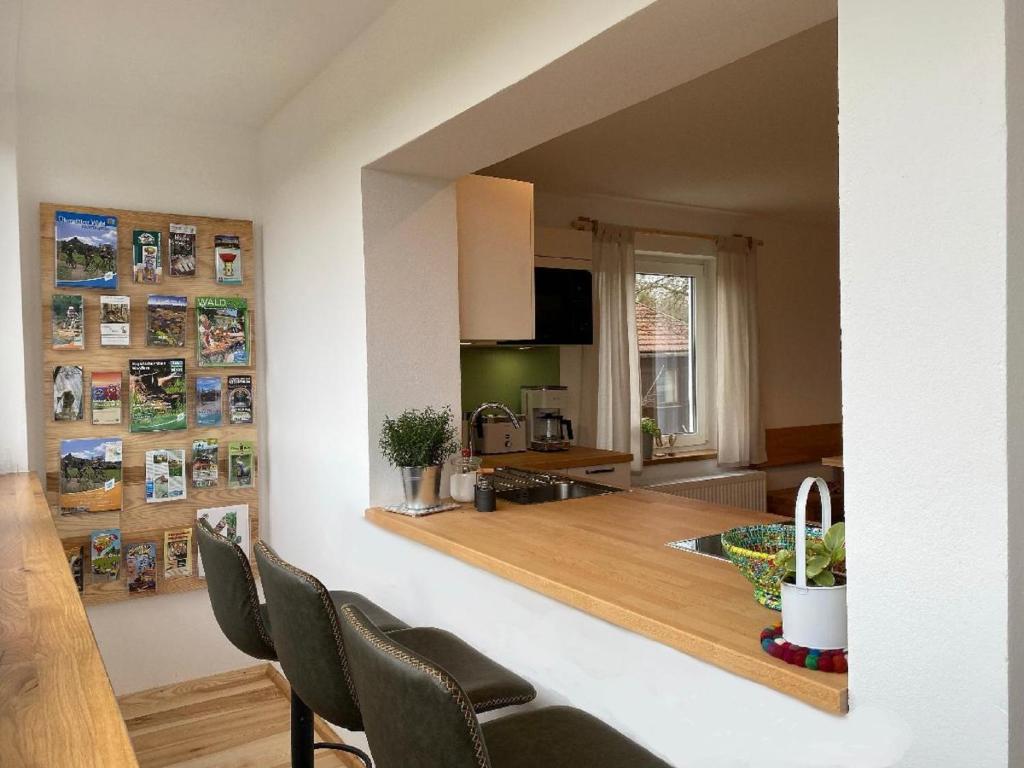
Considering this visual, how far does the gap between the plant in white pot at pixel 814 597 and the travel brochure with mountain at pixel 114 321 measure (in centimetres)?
294

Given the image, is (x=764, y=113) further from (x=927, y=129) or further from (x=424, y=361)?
(x=927, y=129)

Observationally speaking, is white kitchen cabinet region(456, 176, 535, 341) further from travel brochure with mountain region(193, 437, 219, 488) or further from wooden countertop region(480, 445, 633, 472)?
travel brochure with mountain region(193, 437, 219, 488)

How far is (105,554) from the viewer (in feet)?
11.2

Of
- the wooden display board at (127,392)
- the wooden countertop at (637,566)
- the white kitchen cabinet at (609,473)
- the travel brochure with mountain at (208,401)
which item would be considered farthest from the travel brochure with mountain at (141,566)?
the white kitchen cabinet at (609,473)

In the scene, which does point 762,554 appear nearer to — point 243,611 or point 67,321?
point 243,611

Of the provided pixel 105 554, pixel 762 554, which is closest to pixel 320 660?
pixel 762 554

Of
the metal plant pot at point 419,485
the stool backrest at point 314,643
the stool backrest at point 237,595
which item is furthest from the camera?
the metal plant pot at point 419,485

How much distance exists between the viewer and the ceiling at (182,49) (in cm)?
251

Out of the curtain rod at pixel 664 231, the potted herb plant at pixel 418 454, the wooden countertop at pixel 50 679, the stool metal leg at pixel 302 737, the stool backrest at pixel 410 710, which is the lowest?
the stool metal leg at pixel 302 737

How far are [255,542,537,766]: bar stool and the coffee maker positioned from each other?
2712 mm

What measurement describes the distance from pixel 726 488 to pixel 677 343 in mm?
1078

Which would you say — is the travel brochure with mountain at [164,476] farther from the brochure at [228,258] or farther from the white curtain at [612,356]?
the white curtain at [612,356]

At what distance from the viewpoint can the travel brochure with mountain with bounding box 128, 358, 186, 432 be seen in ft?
11.4

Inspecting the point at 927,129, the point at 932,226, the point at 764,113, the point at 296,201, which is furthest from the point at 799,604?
the point at 764,113
